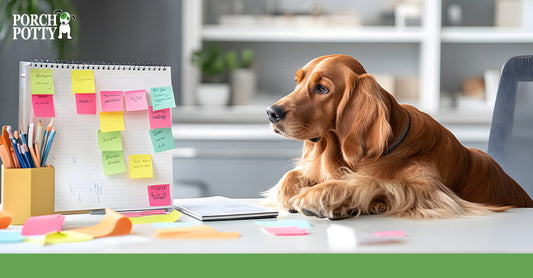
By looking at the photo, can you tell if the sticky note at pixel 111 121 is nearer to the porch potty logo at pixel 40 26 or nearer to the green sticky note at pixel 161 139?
the green sticky note at pixel 161 139

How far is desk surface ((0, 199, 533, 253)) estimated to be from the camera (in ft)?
2.77

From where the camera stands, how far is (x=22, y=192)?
105cm

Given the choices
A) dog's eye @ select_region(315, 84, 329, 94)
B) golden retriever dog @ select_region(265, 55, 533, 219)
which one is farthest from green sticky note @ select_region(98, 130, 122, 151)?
dog's eye @ select_region(315, 84, 329, 94)

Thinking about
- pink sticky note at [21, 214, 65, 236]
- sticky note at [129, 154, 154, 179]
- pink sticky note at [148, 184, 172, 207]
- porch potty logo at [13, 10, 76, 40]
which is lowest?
pink sticky note at [21, 214, 65, 236]

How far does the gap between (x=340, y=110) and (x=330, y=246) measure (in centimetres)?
36

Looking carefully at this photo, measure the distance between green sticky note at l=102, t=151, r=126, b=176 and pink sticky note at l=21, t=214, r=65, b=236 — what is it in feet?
0.67

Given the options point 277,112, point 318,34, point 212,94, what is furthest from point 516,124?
point 212,94

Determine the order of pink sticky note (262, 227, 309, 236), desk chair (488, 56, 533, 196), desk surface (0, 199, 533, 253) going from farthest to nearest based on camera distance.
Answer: desk chair (488, 56, 533, 196), pink sticky note (262, 227, 309, 236), desk surface (0, 199, 533, 253)

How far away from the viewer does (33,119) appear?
1.12m

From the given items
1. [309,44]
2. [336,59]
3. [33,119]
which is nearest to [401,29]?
[309,44]

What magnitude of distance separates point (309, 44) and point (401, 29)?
642mm

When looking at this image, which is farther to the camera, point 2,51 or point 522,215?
point 2,51

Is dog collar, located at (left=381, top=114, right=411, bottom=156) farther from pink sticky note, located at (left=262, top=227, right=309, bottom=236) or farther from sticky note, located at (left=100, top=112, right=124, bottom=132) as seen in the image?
sticky note, located at (left=100, top=112, right=124, bottom=132)

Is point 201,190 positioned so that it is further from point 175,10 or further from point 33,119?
point 33,119
